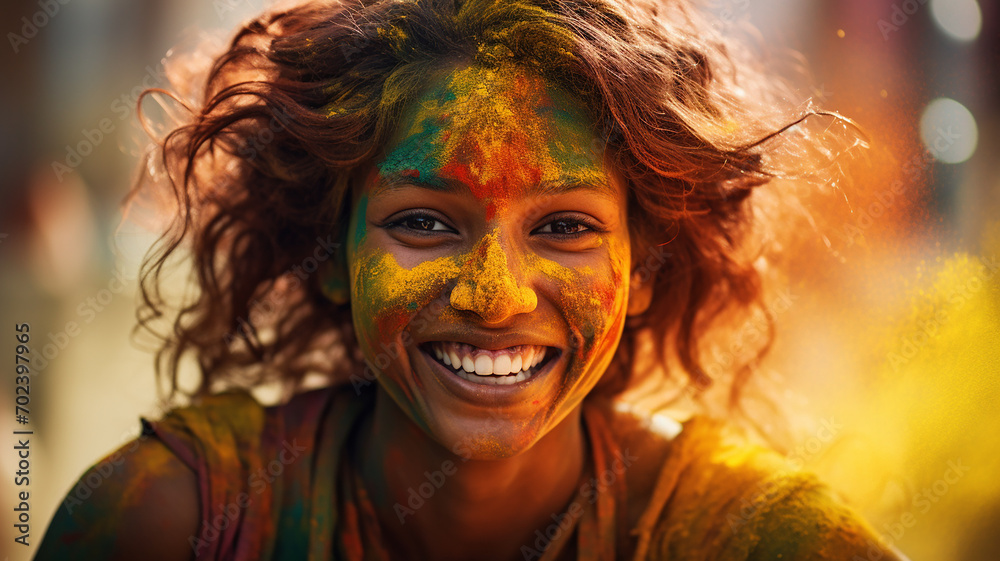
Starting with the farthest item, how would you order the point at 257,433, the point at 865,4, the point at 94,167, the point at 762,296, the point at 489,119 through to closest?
the point at 94,167, the point at 865,4, the point at 762,296, the point at 257,433, the point at 489,119

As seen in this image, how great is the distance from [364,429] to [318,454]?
6.2 inches

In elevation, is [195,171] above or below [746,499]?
above

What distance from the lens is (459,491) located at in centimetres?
194

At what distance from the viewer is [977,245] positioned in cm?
238

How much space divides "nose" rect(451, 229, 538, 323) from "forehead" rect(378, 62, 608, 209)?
14 centimetres

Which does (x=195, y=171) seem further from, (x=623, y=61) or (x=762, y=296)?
(x=762, y=296)

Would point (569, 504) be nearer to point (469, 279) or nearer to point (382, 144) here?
point (469, 279)

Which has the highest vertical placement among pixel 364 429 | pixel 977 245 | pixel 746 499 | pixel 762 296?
pixel 977 245

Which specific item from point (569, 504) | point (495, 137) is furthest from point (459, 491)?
point (495, 137)

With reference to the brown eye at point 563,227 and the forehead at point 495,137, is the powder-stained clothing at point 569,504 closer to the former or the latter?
the brown eye at point 563,227

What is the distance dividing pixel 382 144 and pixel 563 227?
50 centimetres

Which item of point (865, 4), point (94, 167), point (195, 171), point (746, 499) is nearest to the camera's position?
point (746, 499)

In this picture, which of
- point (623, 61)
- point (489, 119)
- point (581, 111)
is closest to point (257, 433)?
point (489, 119)

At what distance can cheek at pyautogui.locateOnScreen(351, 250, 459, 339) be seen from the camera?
1.66 m
